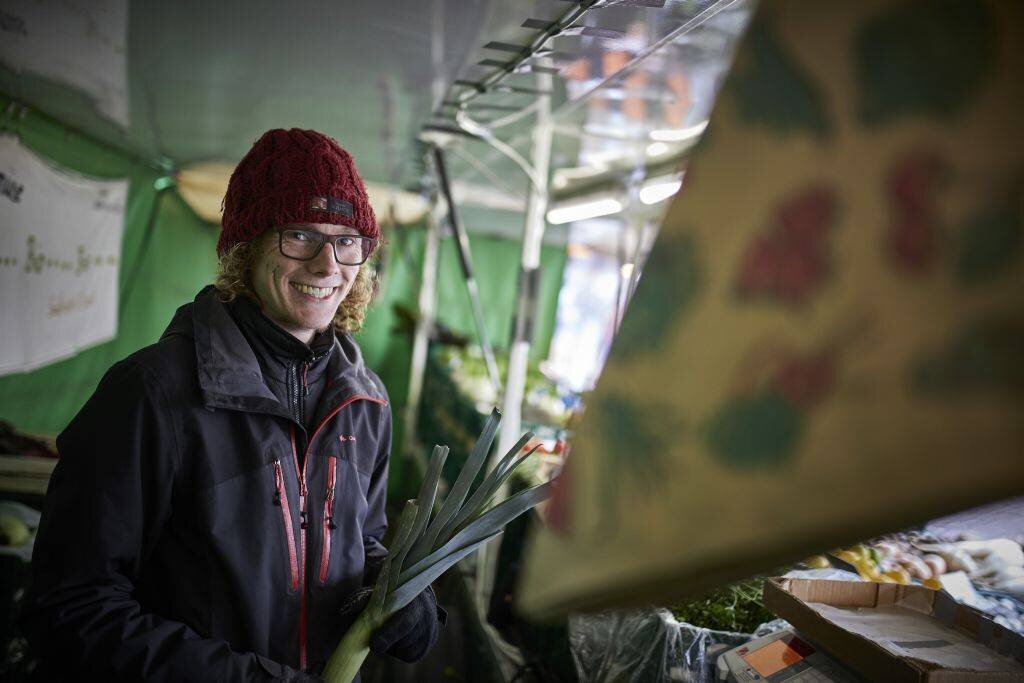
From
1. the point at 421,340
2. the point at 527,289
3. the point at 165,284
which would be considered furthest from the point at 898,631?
the point at 165,284

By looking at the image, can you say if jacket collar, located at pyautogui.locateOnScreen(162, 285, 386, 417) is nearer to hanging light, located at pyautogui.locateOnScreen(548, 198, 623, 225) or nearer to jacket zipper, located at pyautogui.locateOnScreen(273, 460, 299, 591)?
jacket zipper, located at pyautogui.locateOnScreen(273, 460, 299, 591)

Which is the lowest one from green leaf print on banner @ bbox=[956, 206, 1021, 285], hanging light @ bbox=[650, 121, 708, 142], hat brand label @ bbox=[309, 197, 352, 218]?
green leaf print on banner @ bbox=[956, 206, 1021, 285]

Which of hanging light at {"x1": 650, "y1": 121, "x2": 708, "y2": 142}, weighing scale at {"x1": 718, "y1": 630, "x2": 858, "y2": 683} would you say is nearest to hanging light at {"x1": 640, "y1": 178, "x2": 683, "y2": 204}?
hanging light at {"x1": 650, "y1": 121, "x2": 708, "y2": 142}

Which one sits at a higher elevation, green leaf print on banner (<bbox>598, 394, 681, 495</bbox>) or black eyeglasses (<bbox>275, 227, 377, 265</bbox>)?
black eyeglasses (<bbox>275, 227, 377, 265</bbox>)

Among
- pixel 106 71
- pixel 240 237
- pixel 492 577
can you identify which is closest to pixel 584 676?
pixel 492 577

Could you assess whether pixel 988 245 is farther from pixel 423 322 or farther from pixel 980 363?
pixel 423 322

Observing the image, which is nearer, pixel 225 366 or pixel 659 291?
pixel 659 291

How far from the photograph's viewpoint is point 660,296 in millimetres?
329

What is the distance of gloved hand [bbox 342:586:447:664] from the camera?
154 centimetres

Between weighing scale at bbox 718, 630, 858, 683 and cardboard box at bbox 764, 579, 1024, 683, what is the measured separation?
5 cm

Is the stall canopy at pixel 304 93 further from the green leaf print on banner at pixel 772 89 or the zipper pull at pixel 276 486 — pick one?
the green leaf print on banner at pixel 772 89

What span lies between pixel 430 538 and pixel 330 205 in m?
0.77

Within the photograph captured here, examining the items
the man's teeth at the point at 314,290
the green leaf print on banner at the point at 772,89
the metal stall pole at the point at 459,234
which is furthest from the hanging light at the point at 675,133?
the green leaf print on banner at the point at 772,89

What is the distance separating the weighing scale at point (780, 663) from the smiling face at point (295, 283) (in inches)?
Answer: 52.7
